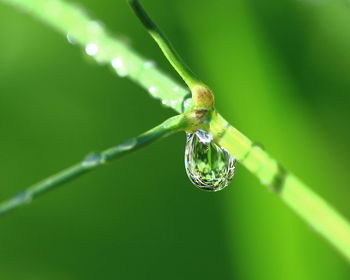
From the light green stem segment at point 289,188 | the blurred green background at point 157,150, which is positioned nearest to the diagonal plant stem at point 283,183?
the light green stem segment at point 289,188

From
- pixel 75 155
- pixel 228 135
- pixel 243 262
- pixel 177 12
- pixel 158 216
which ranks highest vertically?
pixel 177 12

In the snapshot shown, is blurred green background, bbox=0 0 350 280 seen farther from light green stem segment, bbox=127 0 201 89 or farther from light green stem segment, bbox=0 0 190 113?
light green stem segment, bbox=127 0 201 89

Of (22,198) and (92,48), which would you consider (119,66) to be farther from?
(22,198)

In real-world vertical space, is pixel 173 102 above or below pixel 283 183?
above

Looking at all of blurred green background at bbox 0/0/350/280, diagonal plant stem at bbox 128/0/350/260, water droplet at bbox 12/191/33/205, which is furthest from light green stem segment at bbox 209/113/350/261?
blurred green background at bbox 0/0/350/280

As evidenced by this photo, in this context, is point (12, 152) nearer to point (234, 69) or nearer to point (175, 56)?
point (234, 69)

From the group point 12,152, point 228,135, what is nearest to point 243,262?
point 12,152

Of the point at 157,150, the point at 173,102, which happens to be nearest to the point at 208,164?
the point at 173,102
